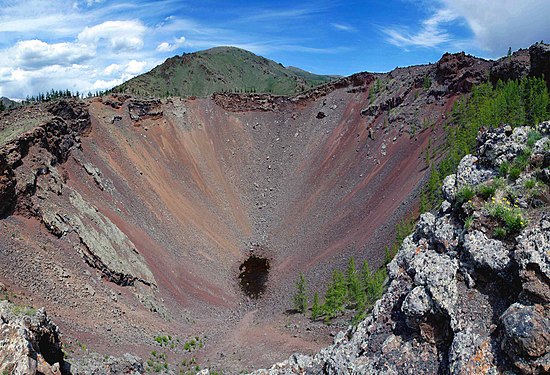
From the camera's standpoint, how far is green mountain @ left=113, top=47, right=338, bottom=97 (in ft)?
391

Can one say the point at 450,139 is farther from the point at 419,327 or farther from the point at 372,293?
the point at 419,327

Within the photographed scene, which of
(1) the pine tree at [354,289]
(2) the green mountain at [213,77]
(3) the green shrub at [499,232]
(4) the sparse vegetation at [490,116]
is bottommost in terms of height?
(1) the pine tree at [354,289]

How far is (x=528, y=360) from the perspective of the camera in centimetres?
820

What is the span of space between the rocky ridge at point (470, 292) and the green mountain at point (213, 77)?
10046 cm

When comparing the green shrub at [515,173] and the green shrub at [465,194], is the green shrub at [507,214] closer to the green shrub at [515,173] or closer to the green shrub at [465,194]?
the green shrub at [465,194]

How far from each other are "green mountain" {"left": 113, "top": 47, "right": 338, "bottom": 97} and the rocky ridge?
100 metres

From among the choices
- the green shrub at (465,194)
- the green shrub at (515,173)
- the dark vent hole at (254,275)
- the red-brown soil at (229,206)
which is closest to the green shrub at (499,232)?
the green shrub at (465,194)

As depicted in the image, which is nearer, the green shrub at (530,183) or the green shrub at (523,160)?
the green shrub at (530,183)

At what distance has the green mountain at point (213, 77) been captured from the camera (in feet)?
391

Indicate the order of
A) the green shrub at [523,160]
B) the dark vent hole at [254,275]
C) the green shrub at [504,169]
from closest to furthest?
the green shrub at [523,160]
the green shrub at [504,169]
the dark vent hole at [254,275]

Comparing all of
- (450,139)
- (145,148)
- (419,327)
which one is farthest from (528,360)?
(145,148)

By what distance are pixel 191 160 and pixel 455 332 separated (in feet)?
176

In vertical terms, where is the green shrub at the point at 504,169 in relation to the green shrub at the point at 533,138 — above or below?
below

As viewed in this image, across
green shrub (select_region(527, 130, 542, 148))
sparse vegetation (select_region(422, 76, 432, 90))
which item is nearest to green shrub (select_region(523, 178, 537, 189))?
green shrub (select_region(527, 130, 542, 148))
